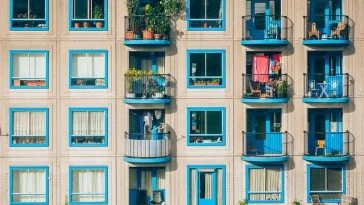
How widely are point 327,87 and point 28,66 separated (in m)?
15.2

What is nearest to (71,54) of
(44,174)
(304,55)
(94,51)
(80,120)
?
(94,51)

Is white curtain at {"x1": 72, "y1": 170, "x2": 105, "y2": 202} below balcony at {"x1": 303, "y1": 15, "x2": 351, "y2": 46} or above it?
below

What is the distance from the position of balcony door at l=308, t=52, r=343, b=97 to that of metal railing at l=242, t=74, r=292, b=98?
1458mm

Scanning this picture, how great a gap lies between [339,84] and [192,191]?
9251mm

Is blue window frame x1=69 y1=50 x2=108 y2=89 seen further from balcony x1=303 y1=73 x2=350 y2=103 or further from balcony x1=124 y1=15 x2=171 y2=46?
balcony x1=303 y1=73 x2=350 y2=103

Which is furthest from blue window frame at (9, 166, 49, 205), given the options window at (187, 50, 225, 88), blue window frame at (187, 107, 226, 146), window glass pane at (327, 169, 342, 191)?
window glass pane at (327, 169, 342, 191)

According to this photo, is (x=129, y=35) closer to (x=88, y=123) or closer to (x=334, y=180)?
(x=88, y=123)

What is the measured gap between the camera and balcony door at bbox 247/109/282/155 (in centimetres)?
2911

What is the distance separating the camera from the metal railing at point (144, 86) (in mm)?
28422

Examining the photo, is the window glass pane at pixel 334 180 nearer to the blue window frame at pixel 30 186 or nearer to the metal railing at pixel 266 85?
the metal railing at pixel 266 85

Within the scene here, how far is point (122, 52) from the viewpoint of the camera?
28938mm

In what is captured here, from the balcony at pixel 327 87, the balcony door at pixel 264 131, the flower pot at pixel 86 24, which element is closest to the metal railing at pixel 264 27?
the balcony at pixel 327 87

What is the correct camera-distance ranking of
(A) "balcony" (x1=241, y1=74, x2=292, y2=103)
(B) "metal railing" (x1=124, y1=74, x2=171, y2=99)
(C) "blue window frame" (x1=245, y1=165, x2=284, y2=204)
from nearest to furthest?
(B) "metal railing" (x1=124, y1=74, x2=171, y2=99)
(A) "balcony" (x1=241, y1=74, x2=292, y2=103)
(C) "blue window frame" (x1=245, y1=165, x2=284, y2=204)

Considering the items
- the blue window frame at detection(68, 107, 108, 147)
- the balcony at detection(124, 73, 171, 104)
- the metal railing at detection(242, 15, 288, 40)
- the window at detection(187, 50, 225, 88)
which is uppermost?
the metal railing at detection(242, 15, 288, 40)
